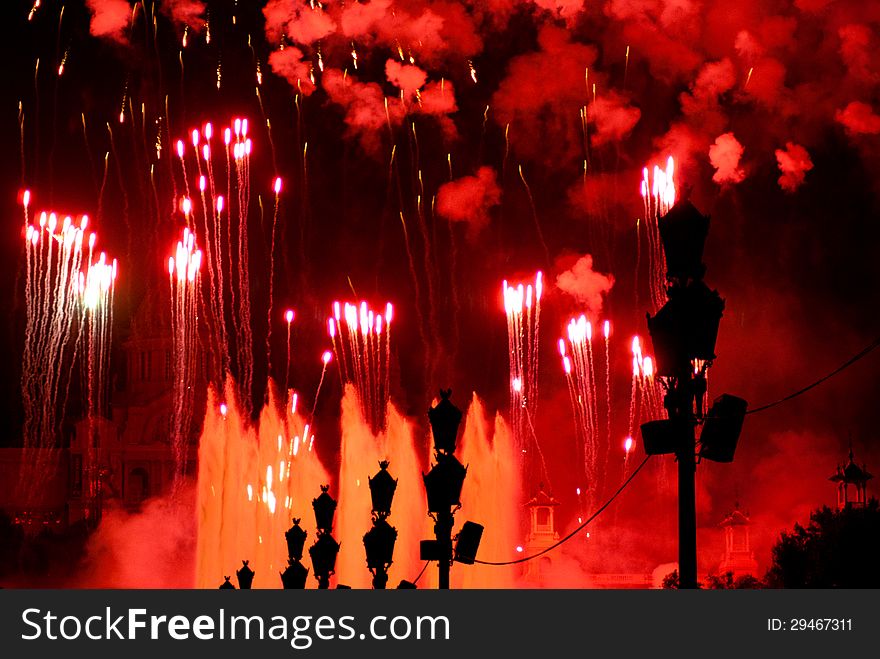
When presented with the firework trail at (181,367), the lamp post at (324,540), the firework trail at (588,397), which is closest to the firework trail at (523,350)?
the firework trail at (588,397)

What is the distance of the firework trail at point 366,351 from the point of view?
5553 cm

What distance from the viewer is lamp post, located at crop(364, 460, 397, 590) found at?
2081 centimetres

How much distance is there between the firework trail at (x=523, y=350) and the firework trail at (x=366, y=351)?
5562 millimetres

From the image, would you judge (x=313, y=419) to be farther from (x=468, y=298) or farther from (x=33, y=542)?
(x=33, y=542)

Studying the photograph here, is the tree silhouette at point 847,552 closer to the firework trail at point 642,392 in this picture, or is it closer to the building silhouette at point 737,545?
the firework trail at point 642,392

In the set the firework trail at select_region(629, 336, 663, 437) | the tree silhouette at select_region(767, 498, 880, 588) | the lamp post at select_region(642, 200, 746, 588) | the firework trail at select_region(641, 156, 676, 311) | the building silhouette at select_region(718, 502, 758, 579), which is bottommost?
the lamp post at select_region(642, 200, 746, 588)

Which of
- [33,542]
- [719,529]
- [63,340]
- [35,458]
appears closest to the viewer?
[719,529]

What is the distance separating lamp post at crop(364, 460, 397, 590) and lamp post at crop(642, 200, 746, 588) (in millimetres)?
9969

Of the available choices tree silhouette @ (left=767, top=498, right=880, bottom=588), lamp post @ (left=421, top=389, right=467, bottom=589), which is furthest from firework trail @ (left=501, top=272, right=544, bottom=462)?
lamp post @ (left=421, top=389, right=467, bottom=589)

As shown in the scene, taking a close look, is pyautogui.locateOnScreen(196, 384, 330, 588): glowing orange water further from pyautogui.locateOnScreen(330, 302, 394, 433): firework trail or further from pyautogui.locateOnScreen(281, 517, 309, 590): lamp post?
pyautogui.locateOnScreen(281, 517, 309, 590): lamp post

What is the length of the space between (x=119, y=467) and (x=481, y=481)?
3298cm

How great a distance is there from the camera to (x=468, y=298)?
196 ft
